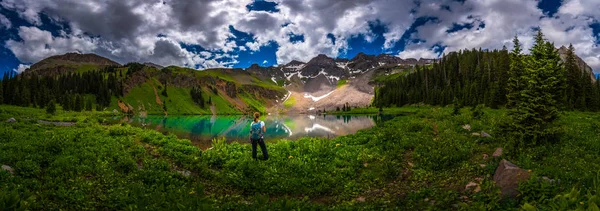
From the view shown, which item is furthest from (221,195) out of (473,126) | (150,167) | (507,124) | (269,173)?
(473,126)

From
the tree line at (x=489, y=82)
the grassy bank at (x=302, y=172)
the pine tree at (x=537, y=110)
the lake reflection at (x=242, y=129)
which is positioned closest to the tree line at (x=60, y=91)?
the lake reflection at (x=242, y=129)

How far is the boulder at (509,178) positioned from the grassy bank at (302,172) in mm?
350

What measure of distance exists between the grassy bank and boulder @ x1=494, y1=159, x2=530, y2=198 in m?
0.35

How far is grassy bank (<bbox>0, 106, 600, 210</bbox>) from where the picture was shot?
10.3 metres

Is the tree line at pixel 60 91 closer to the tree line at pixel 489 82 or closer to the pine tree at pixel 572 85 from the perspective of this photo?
the tree line at pixel 489 82

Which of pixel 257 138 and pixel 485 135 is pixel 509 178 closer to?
pixel 485 135

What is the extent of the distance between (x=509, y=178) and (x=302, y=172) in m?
8.93

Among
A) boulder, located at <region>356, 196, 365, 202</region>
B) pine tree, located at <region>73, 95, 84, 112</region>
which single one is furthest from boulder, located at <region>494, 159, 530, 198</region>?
pine tree, located at <region>73, 95, 84, 112</region>

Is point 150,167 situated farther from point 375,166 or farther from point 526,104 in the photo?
point 526,104

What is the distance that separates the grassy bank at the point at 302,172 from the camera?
33.7 feet

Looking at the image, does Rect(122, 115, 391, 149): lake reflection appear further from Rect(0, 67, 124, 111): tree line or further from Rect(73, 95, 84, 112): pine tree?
Rect(73, 95, 84, 112): pine tree

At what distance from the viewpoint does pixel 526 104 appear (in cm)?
1662

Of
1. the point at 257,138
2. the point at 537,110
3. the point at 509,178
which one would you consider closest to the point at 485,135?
the point at 537,110

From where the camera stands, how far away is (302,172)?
15398 mm
